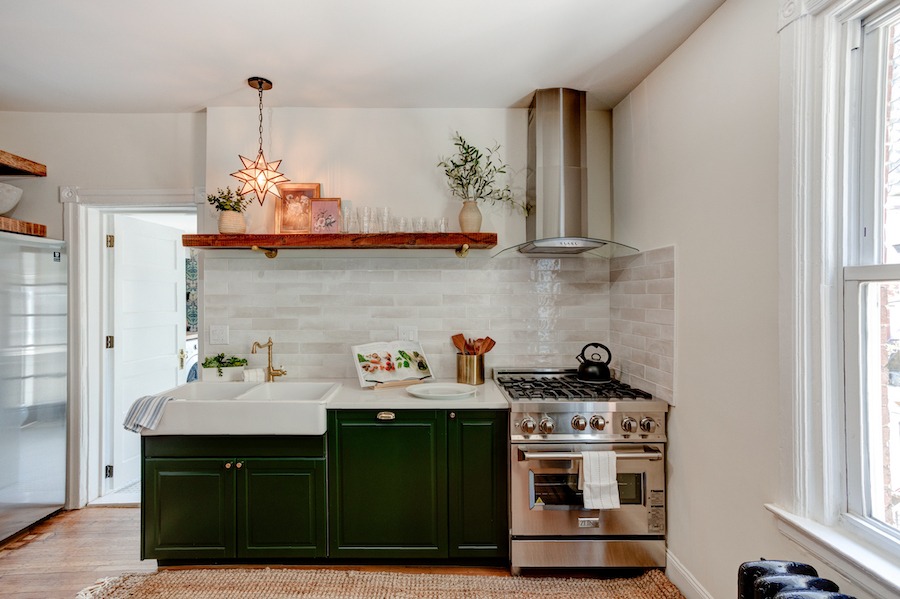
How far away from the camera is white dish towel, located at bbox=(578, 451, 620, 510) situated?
87.5 inches

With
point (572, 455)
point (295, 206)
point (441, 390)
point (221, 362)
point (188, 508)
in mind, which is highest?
point (295, 206)

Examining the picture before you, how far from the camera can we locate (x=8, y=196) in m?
2.94

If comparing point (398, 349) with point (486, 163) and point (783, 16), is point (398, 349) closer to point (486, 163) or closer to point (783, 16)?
point (486, 163)

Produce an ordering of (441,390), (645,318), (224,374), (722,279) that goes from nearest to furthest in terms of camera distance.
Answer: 1. (722,279)
2. (645,318)
3. (441,390)
4. (224,374)

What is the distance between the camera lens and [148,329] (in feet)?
11.9

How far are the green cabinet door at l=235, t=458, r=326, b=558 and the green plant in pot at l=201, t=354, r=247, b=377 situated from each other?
0.73 m

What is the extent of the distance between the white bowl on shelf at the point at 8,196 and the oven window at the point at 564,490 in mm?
3508

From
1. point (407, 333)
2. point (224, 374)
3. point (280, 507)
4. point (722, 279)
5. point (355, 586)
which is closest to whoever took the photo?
point (722, 279)

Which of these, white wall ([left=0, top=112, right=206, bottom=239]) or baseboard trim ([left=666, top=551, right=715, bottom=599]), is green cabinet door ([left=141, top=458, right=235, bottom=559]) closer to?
white wall ([left=0, top=112, right=206, bottom=239])

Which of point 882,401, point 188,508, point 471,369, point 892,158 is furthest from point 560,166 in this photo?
point 188,508

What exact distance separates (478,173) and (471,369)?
121 cm

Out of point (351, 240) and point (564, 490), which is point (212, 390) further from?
point (564, 490)

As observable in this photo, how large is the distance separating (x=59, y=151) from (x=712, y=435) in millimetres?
4069

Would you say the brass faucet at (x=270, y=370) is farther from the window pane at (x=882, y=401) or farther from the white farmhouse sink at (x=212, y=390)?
the window pane at (x=882, y=401)
